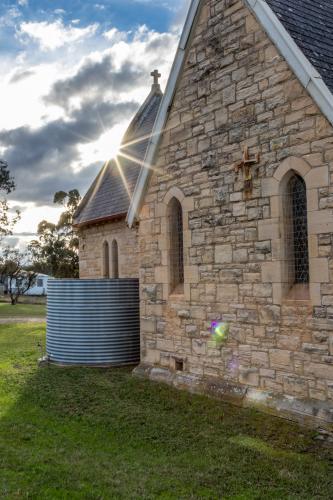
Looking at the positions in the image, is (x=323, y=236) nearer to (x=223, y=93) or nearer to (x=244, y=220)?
(x=244, y=220)

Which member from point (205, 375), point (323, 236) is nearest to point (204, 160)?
point (323, 236)

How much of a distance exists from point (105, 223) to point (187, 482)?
13.3 meters

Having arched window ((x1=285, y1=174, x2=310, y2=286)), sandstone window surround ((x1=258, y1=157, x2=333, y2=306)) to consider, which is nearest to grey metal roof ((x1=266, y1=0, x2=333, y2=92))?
sandstone window surround ((x1=258, y1=157, x2=333, y2=306))

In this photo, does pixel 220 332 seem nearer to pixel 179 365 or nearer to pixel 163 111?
pixel 179 365

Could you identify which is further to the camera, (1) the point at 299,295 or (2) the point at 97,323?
(2) the point at 97,323

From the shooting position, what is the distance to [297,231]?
8.45m

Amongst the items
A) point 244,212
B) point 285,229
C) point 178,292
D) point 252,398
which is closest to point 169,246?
point 178,292

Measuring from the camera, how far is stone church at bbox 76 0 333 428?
25.8ft

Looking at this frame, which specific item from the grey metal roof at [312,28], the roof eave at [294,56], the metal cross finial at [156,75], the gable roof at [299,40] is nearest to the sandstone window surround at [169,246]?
the gable roof at [299,40]

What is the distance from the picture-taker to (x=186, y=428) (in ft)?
26.0

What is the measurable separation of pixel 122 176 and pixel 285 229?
38.1 ft

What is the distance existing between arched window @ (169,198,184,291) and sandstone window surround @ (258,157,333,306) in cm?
270

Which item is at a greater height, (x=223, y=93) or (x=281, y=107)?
(x=223, y=93)

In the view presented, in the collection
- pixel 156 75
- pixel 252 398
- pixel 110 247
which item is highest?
pixel 156 75
